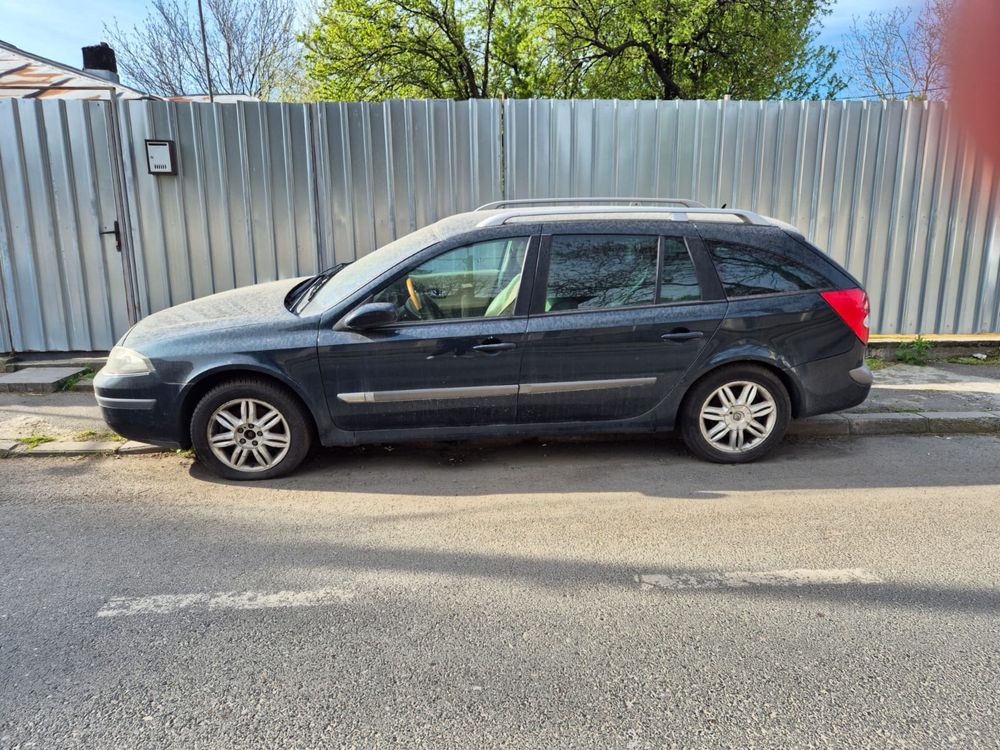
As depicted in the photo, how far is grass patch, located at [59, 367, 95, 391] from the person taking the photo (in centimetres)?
665

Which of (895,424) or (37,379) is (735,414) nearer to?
(895,424)

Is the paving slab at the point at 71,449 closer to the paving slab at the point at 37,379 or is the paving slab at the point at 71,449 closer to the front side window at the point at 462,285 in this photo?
the paving slab at the point at 37,379

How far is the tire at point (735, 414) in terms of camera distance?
15.8 feet

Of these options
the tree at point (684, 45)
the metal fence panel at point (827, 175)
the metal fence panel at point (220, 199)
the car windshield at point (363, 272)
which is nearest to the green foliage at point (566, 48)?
the tree at point (684, 45)

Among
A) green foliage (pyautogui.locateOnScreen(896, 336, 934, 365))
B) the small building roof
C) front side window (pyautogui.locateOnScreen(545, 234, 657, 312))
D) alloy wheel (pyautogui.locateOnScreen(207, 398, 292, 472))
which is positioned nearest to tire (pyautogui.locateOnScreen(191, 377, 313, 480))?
alloy wheel (pyautogui.locateOnScreen(207, 398, 292, 472))

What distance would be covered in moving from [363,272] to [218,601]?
2.48 m

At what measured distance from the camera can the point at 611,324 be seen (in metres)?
4.63

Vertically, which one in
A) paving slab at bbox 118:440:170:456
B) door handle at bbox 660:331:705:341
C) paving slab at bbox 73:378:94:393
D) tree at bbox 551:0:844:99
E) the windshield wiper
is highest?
tree at bbox 551:0:844:99

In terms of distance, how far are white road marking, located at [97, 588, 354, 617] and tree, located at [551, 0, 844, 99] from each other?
19079mm

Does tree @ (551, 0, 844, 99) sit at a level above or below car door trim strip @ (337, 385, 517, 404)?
above

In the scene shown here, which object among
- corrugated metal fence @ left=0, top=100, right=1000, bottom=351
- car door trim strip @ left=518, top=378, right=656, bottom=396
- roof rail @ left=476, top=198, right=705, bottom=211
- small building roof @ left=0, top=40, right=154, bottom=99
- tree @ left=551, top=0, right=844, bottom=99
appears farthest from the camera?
tree @ left=551, top=0, right=844, bottom=99

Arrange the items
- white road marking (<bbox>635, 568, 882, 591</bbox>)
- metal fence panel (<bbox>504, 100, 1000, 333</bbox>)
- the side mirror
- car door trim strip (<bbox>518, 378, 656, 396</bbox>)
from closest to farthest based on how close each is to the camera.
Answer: white road marking (<bbox>635, 568, 882, 591</bbox>) < the side mirror < car door trim strip (<bbox>518, 378, 656, 396</bbox>) < metal fence panel (<bbox>504, 100, 1000, 333</bbox>)

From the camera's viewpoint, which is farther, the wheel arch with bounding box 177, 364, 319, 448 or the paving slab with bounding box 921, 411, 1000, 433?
the paving slab with bounding box 921, 411, 1000, 433

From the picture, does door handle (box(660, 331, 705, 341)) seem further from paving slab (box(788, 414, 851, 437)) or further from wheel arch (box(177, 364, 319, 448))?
wheel arch (box(177, 364, 319, 448))
